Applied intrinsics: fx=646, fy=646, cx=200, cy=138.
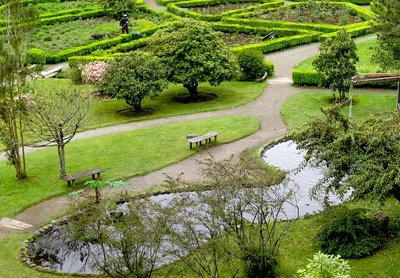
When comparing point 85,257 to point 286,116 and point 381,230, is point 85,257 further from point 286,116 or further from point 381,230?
point 286,116

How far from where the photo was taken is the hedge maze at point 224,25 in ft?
149

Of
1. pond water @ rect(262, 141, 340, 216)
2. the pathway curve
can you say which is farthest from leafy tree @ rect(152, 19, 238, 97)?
Answer: pond water @ rect(262, 141, 340, 216)

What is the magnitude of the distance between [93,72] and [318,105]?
12884 mm

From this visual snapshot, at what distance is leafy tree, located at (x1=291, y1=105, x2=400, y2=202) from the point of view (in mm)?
18641

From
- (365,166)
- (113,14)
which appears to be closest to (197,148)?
(365,166)

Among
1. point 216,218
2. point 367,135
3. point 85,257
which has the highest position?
point 367,135

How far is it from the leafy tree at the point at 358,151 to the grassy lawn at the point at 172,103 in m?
15.2

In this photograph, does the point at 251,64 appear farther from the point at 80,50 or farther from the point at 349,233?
the point at 349,233

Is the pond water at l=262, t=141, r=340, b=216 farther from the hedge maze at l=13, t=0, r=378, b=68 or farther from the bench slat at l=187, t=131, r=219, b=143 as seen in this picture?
the hedge maze at l=13, t=0, r=378, b=68

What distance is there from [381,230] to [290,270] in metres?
3.47

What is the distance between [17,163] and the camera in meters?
26.8

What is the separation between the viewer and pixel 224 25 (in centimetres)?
5066

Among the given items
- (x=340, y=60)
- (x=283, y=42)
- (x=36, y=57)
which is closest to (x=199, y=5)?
(x=283, y=42)

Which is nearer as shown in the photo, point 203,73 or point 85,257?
point 85,257
